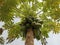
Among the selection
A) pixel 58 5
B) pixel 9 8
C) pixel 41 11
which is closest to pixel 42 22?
pixel 41 11

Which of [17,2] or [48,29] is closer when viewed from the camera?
[17,2]

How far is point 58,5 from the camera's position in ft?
18.4

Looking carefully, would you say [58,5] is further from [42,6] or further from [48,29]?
[48,29]

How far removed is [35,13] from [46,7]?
408 millimetres

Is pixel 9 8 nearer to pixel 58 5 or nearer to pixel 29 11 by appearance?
pixel 29 11

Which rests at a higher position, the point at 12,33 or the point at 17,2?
the point at 17,2

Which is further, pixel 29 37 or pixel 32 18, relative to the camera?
pixel 32 18

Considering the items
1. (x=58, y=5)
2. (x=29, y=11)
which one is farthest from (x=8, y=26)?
(x=58, y=5)

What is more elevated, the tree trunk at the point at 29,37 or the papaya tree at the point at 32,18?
the papaya tree at the point at 32,18

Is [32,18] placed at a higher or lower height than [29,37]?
higher

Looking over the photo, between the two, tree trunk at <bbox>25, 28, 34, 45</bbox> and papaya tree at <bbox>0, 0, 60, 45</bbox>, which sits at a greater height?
papaya tree at <bbox>0, 0, 60, 45</bbox>

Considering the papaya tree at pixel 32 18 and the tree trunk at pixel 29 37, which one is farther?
the papaya tree at pixel 32 18

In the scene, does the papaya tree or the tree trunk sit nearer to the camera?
the tree trunk

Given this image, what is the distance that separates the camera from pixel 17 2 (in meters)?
5.59
